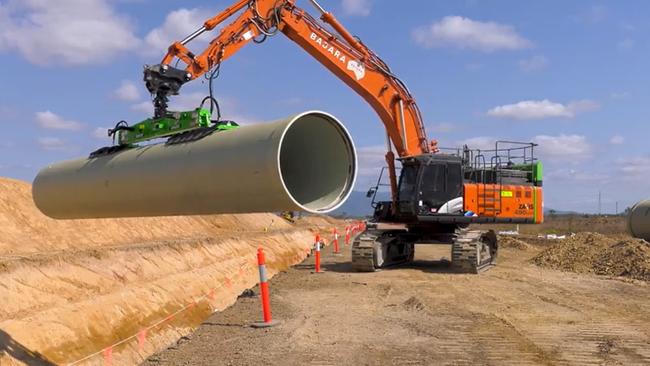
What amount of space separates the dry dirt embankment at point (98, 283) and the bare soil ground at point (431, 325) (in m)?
2.39

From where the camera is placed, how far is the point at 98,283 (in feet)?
51.6

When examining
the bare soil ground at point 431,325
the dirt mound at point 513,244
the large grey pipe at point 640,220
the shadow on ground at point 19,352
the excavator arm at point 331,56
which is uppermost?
the excavator arm at point 331,56

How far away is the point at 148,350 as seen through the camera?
11.9 metres

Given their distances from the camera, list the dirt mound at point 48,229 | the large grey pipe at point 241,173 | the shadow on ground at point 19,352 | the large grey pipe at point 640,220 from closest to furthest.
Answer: the large grey pipe at point 241,173
the shadow on ground at point 19,352
the dirt mound at point 48,229
the large grey pipe at point 640,220

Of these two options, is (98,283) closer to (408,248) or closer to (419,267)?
(419,267)

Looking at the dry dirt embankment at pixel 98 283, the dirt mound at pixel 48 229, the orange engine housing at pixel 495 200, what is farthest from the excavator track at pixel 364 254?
the dirt mound at pixel 48 229

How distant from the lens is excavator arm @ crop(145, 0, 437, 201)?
11656mm

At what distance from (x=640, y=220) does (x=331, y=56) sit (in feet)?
58.6

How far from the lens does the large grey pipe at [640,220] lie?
90.5 feet

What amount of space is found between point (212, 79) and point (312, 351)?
3641mm

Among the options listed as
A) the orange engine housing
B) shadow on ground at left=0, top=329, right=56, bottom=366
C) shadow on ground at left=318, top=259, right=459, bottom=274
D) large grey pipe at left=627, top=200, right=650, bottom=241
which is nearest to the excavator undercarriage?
shadow on ground at left=318, top=259, right=459, bottom=274

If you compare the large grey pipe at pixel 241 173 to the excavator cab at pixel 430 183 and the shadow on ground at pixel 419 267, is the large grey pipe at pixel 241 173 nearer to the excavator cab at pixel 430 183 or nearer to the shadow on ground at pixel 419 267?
the excavator cab at pixel 430 183

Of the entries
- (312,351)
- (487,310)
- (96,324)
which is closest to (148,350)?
(96,324)

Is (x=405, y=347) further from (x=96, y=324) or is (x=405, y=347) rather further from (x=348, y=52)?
(x=348, y=52)
